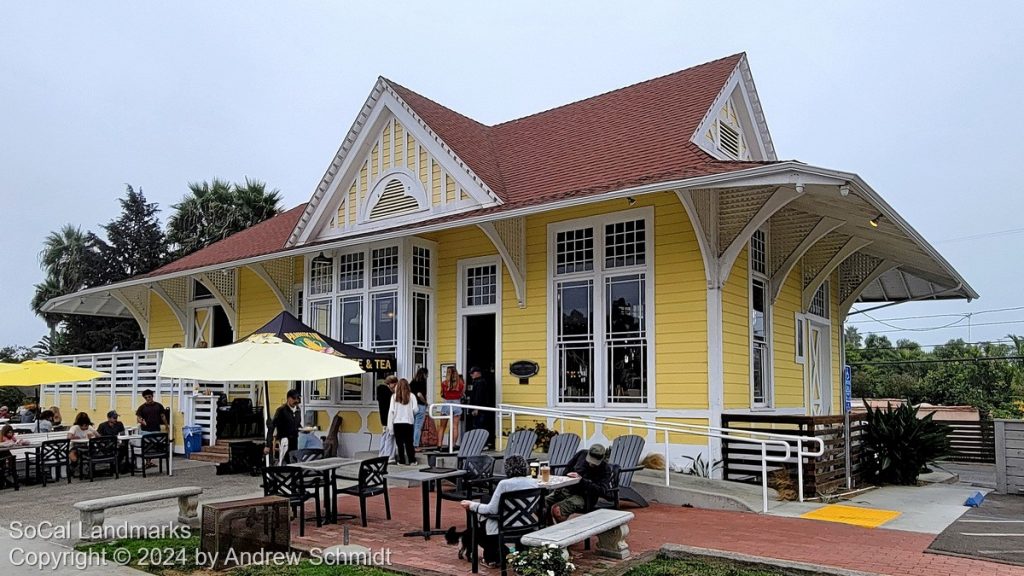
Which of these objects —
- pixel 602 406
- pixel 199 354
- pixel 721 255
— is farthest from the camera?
pixel 602 406

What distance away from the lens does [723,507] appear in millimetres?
9961

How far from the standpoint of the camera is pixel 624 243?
42.0 ft

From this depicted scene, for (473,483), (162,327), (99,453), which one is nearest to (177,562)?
(473,483)

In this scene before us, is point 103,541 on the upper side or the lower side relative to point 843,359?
lower

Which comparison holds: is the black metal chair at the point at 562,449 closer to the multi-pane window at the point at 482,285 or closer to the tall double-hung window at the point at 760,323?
the tall double-hung window at the point at 760,323

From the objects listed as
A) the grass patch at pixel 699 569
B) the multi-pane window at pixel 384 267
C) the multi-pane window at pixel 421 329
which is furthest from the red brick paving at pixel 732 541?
the multi-pane window at pixel 384 267

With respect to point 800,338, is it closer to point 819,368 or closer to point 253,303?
point 819,368

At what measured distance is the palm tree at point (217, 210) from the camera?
3147cm

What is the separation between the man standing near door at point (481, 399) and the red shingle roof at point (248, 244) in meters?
6.86

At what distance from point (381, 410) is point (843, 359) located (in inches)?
388

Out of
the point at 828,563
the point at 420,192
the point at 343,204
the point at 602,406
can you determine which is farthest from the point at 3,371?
the point at 828,563

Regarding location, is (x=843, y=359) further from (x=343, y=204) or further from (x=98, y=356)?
(x=98, y=356)

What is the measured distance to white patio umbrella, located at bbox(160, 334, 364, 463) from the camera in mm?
9125

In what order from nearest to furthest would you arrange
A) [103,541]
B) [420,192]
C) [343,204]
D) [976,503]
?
[103,541]
[976,503]
[420,192]
[343,204]
